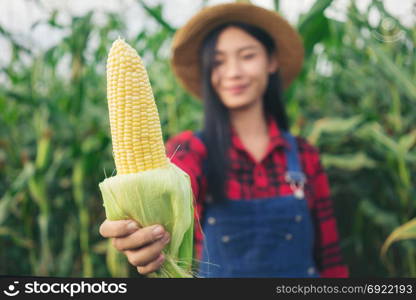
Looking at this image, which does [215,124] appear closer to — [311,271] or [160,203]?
[311,271]

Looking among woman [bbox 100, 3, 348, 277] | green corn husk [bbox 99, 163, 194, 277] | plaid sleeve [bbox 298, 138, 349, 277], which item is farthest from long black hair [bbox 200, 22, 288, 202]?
green corn husk [bbox 99, 163, 194, 277]

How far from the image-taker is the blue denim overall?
79 centimetres

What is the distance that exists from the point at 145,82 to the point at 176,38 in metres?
0.58

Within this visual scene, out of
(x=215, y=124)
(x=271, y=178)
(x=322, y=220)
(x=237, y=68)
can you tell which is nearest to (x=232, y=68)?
(x=237, y=68)

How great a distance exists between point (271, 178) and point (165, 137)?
0.46 meters

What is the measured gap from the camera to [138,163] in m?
0.32

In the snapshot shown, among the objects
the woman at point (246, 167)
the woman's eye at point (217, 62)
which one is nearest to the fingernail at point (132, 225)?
the woman at point (246, 167)

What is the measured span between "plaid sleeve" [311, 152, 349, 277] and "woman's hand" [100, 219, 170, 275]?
0.62m

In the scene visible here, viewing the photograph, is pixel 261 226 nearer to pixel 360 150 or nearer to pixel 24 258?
pixel 360 150

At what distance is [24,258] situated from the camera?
132cm

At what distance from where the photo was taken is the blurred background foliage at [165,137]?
1.04m

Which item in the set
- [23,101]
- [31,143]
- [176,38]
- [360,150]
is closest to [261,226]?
[176,38]

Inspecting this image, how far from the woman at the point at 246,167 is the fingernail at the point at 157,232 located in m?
0.42

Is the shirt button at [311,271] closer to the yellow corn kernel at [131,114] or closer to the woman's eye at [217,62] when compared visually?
the woman's eye at [217,62]
